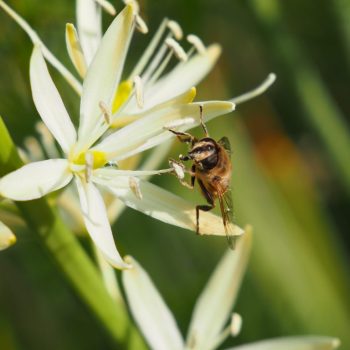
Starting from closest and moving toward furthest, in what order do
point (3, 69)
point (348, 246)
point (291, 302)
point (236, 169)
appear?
point (3, 69) < point (291, 302) < point (236, 169) < point (348, 246)

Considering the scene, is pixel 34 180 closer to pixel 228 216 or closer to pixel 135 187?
pixel 135 187

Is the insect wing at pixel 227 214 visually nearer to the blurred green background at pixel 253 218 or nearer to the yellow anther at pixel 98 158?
the yellow anther at pixel 98 158

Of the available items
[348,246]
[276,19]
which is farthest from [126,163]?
[348,246]

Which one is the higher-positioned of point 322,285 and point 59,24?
point 59,24

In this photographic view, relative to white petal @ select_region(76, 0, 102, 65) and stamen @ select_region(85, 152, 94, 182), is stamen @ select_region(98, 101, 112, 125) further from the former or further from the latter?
white petal @ select_region(76, 0, 102, 65)

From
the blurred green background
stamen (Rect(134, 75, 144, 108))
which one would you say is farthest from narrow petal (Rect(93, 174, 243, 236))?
the blurred green background

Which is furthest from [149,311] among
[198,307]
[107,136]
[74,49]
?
[74,49]

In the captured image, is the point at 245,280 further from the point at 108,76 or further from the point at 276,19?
the point at 108,76
